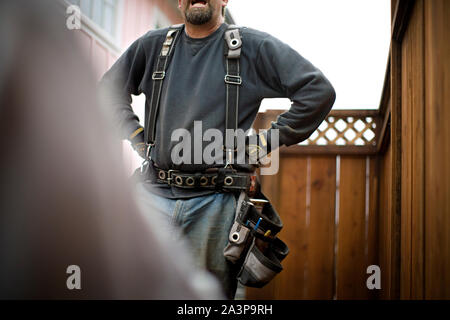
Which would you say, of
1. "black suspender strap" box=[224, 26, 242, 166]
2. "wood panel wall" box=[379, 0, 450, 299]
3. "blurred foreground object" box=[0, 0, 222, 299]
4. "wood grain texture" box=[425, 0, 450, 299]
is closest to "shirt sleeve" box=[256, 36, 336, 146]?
"black suspender strap" box=[224, 26, 242, 166]

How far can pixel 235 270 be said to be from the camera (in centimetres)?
176

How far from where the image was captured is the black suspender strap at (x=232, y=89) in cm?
173

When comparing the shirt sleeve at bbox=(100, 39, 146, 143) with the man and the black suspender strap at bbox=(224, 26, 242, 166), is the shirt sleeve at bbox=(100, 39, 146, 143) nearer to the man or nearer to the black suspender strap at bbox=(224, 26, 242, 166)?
the man

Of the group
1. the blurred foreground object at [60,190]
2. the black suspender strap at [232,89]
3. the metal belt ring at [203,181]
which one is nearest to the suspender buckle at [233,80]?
the black suspender strap at [232,89]

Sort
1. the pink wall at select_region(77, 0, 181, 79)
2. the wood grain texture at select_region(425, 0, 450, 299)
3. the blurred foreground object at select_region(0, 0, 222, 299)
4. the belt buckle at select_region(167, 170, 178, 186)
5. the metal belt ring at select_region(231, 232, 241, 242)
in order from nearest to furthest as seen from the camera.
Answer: the blurred foreground object at select_region(0, 0, 222, 299) < the wood grain texture at select_region(425, 0, 450, 299) < the metal belt ring at select_region(231, 232, 241, 242) < the belt buckle at select_region(167, 170, 178, 186) < the pink wall at select_region(77, 0, 181, 79)

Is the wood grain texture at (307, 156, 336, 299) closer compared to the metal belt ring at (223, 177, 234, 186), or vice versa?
the metal belt ring at (223, 177, 234, 186)

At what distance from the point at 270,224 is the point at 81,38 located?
1.42 m

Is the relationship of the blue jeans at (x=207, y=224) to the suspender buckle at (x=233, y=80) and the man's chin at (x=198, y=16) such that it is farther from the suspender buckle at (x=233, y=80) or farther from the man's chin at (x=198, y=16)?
the man's chin at (x=198, y=16)

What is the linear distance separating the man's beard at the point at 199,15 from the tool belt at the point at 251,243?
28.1 inches

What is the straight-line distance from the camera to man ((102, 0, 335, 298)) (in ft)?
5.66

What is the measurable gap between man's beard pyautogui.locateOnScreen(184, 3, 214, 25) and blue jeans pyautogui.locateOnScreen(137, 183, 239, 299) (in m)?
0.71
